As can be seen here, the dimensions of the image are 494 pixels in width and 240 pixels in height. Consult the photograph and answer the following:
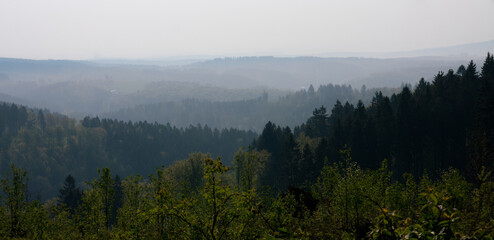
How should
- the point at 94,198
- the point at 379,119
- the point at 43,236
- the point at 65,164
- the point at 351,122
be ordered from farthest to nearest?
the point at 65,164 → the point at 351,122 → the point at 379,119 → the point at 94,198 → the point at 43,236

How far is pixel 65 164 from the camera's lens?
169m

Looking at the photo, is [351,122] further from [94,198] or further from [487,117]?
[94,198]

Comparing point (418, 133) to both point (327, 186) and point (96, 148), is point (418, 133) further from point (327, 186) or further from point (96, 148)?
point (96, 148)

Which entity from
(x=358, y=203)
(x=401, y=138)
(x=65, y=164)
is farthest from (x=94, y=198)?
(x=65, y=164)

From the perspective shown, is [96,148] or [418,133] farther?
[96,148]

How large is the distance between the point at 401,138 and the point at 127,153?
148 meters

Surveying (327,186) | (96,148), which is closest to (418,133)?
(327,186)

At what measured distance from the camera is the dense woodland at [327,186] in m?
10.5

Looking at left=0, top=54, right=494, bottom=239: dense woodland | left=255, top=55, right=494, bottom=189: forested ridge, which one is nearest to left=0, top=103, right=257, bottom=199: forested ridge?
left=0, top=54, right=494, bottom=239: dense woodland

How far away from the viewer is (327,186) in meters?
31.7

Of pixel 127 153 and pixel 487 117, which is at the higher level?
pixel 487 117

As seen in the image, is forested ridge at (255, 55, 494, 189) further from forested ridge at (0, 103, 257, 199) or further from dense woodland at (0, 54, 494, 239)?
forested ridge at (0, 103, 257, 199)

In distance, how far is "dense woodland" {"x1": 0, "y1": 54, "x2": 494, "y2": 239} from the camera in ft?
34.5

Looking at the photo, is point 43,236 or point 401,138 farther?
point 401,138
